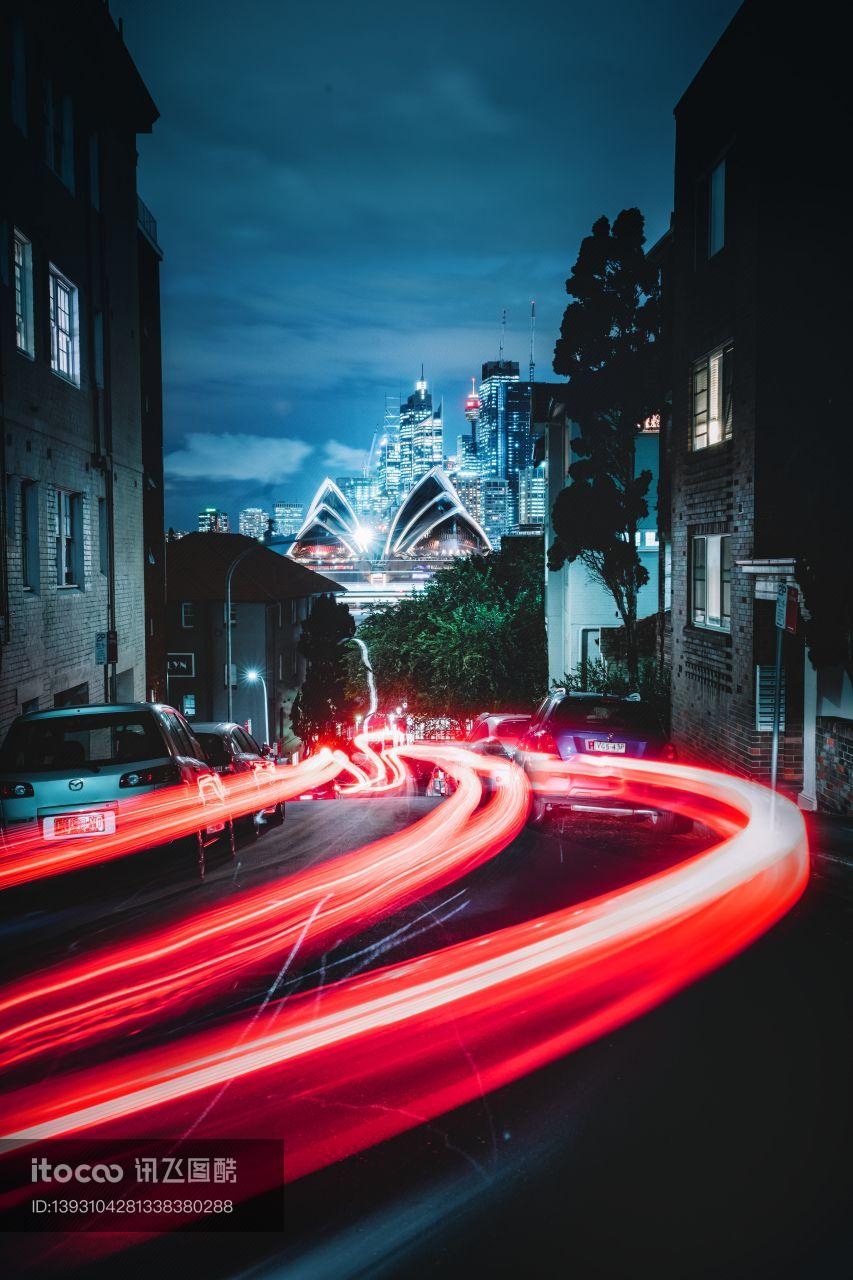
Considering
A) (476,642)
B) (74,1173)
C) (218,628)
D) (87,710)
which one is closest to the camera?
(74,1173)

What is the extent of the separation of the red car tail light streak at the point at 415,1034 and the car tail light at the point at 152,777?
3.73 metres

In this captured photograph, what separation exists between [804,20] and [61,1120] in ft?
52.4

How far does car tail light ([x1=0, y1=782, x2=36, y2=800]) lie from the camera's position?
9383mm

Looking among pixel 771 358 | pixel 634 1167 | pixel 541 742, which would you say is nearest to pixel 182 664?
pixel 771 358

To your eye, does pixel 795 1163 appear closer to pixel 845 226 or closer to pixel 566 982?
pixel 566 982

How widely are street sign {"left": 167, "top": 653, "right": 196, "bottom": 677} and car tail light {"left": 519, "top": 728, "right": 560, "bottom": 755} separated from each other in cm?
3892

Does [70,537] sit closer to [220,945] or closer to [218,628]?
[220,945]

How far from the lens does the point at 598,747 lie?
1200 cm

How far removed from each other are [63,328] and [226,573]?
101 ft

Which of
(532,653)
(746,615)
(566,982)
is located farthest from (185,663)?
(566,982)

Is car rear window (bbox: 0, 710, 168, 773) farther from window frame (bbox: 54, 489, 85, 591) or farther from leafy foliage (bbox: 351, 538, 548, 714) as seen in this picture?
leafy foliage (bbox: 351, 538, 548, 714)

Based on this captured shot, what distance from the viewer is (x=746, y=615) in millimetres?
14844

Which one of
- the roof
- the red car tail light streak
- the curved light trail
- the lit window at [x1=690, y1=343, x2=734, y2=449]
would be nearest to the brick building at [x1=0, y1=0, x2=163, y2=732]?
the curved light trail

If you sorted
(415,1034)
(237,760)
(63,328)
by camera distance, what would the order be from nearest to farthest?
(415,1034) < (237,760) < (63,328)
